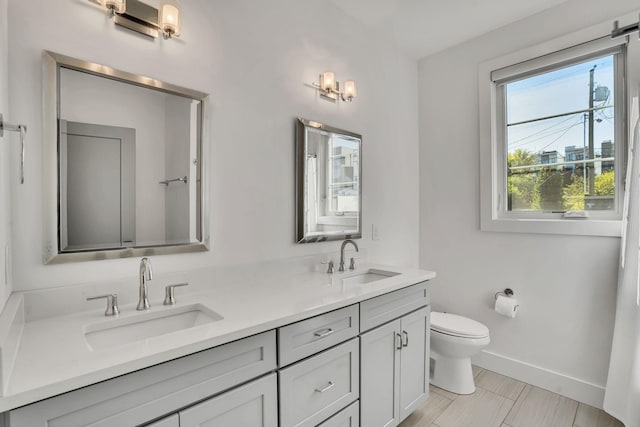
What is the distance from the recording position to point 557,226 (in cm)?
213

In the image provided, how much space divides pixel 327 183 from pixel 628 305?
1833mm

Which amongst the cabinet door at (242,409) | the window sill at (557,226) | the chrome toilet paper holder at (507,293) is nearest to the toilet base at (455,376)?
the chrome toilet paper holder at (507,293)

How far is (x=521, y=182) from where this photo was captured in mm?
2402

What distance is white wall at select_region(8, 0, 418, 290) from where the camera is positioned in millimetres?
1106

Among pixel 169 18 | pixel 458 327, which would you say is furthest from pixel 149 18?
pixel 458 327

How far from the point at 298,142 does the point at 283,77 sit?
38cm

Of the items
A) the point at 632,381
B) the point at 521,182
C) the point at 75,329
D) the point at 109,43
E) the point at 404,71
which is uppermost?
the point at 404,71

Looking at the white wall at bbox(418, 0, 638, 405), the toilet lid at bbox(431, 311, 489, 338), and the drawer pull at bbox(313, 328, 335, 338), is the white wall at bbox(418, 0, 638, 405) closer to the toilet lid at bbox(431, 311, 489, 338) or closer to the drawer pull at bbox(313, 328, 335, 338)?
the toilet lid at bbox(431, 311, 489, 338)

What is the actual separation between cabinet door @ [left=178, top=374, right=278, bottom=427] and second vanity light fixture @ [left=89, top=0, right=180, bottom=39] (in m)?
1.39

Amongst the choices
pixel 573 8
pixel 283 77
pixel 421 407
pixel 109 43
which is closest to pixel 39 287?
pixel 109 43

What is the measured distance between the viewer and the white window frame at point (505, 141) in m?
1.96

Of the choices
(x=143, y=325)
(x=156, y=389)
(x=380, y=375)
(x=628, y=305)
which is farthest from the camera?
(x=628, y=305)

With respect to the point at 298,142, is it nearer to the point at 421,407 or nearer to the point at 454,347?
the point at 454,347

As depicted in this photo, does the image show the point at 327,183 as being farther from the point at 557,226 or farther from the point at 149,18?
the point at 557,226
